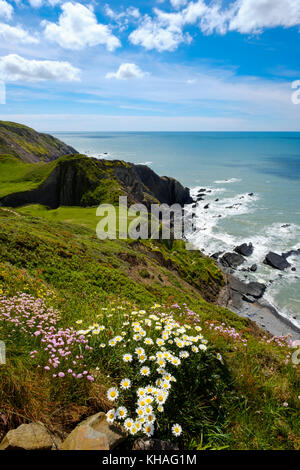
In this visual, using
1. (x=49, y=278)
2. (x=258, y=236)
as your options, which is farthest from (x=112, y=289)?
(x=258, y=236)

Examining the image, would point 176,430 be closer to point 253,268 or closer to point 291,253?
point 253,268

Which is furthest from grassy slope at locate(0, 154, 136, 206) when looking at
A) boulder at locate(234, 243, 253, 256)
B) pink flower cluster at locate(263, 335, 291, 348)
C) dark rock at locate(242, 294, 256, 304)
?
pink flower cluster at locate(263, 335, 291, 348)

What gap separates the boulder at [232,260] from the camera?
45.9 metres

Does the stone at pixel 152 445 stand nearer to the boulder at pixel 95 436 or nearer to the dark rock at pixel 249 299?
the boulder at pixel 95 436

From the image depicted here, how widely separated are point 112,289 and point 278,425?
38.6ft

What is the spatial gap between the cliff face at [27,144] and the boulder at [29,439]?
128 meters

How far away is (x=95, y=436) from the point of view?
314cm

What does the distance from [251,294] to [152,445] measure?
36.7 metres

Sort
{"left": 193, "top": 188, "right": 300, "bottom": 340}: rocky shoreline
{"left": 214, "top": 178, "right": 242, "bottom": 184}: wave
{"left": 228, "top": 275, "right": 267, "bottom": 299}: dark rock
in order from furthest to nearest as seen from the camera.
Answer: {"left": 214, "top": 178, "right": 242, "bottom": 184}: wave
{"left": 228, "top": 275, "right": 267, "bottom": 299}: dark rock
{"left": 193, "top": 188, "right": 300, "bottom": 340}: rocky shoreline

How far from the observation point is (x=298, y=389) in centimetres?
487

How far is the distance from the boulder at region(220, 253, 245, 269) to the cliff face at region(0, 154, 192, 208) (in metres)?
20.8

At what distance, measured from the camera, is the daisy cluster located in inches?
136

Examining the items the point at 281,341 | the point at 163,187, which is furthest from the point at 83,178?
the point at 281,341

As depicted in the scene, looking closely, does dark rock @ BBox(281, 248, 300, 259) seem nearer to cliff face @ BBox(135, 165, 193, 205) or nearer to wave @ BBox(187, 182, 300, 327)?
wave @ BBox(187, 182, 300, 327)
